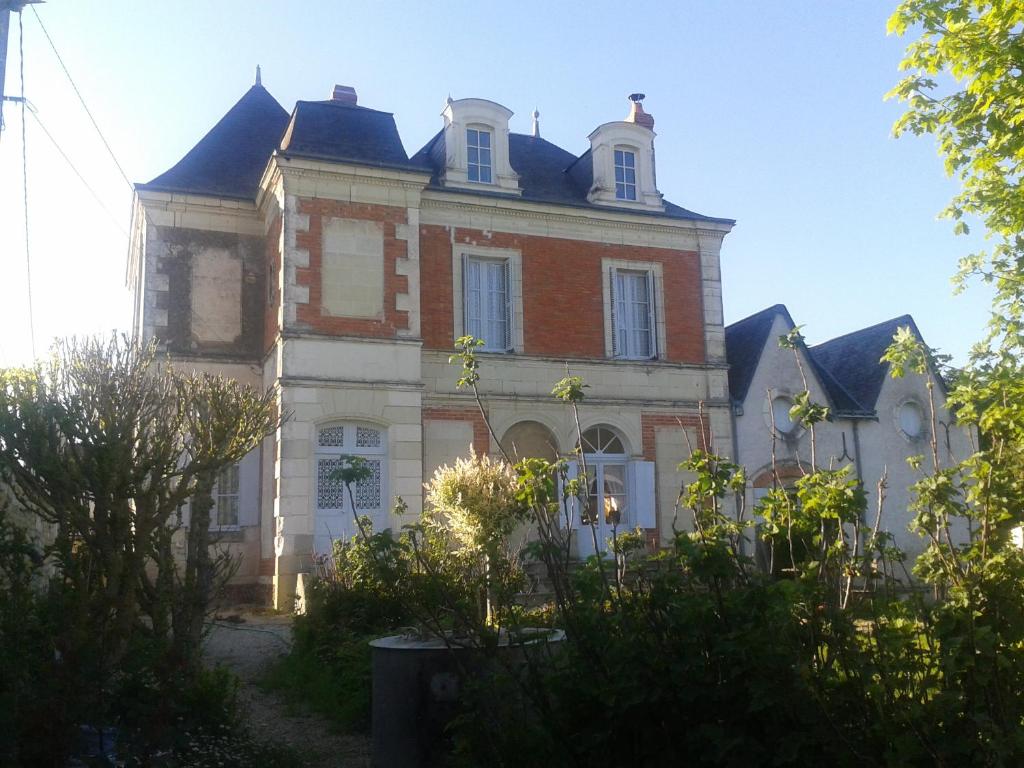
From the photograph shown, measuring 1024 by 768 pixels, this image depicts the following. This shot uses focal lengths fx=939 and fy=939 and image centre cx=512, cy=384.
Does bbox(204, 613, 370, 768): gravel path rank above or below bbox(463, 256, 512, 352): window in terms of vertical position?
→ below

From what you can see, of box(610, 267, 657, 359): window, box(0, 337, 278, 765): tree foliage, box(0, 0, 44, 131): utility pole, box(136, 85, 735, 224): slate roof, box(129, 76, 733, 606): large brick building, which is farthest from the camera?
box(610, 267, 657, 359): window

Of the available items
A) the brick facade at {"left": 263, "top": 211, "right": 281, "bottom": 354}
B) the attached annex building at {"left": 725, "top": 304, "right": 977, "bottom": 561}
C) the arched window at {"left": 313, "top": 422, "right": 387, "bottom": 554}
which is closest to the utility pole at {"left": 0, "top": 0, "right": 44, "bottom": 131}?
the brick facade at {"left": 263, "top": 211, "right": 281, "bottom": 354}

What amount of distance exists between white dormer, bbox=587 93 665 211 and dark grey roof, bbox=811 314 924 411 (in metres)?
5.17

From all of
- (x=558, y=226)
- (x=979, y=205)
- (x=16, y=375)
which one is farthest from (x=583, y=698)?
(x=558, y=226)

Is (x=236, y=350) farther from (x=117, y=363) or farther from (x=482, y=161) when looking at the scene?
(x=117, y=363)

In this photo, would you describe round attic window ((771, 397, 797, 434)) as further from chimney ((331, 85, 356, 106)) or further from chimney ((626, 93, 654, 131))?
chimney ((331, 85, 356, 106))

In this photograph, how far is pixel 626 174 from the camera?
16.9 metres

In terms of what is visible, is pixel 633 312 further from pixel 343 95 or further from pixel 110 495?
pixel 110 495

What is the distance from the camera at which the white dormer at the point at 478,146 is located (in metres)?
15.6

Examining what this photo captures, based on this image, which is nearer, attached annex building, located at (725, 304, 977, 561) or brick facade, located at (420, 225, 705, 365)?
brick facade, located at (420, 225, 705, 365)

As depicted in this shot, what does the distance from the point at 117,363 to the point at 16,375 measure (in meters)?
0.57

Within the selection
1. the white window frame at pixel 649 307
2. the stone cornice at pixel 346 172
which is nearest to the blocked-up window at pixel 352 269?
the stone cornice at pixel 346 172

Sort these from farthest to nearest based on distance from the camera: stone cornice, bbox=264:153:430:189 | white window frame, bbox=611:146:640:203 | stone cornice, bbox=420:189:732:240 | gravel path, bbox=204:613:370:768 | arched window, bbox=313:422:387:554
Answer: white window frame, bbox=611:146:640:203 → stone cornice, bbox=420:189:732:240 → stone cornice, bbox=264:153:430:189 → arched window, bbox=313:422:387:554 → gravel path, bbox=204:613:370:768

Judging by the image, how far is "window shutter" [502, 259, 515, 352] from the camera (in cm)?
1532
